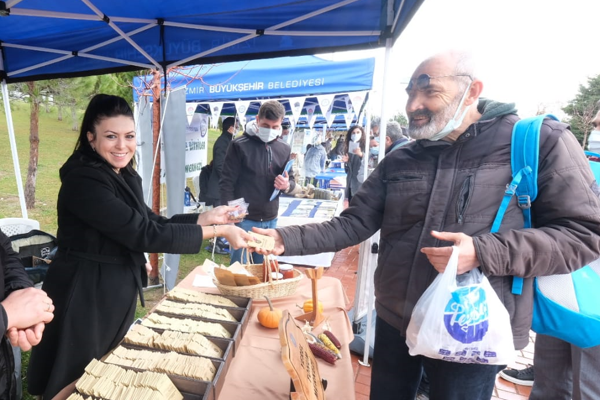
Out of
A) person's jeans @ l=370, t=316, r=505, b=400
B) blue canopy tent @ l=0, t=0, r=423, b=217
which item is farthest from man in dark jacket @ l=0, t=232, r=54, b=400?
blue canopy tent @ l=0, t=0, r=423, b=217

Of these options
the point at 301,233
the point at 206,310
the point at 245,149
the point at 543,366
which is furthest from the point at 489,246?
the point at 245,149

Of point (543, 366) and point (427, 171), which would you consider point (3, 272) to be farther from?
point (543, 366)

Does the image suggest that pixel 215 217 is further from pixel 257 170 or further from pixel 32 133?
pixel 32 133

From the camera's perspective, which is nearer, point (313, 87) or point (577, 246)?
point (577, 246)

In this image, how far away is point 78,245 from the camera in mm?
1736

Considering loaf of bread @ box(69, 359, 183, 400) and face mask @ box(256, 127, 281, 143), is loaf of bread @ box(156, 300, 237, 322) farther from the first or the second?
face mask @ box(256, 127, 281, 143)

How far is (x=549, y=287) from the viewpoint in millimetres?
1252

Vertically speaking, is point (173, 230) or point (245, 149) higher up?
point (245, 149)

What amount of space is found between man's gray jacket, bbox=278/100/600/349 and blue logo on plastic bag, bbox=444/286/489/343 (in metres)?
0.11

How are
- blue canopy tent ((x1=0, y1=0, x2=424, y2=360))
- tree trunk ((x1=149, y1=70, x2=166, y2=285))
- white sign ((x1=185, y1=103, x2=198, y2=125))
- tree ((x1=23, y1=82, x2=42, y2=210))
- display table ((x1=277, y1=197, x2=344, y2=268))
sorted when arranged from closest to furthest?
blue canopy tent ((x1=0, y1=0, x2=424, y2=360)) → tree trunk ((x1=149, y1=70, x2=166, y2=285)) → display table ((x1=277, y1=197, x2=344, y2=268)) → tree ((x1=23, y1=82, x2=42, y2=210)) → white sign ((x1=185, y1=103, x2=198, y2=125))

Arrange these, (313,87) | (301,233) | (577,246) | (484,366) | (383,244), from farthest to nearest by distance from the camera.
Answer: (313,87) < (301,233) < (383,244) < (484,366) < (577,246)

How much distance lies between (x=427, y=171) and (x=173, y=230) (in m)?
1.27

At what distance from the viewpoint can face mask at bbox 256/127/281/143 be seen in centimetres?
348

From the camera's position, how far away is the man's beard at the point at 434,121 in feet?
4.47
